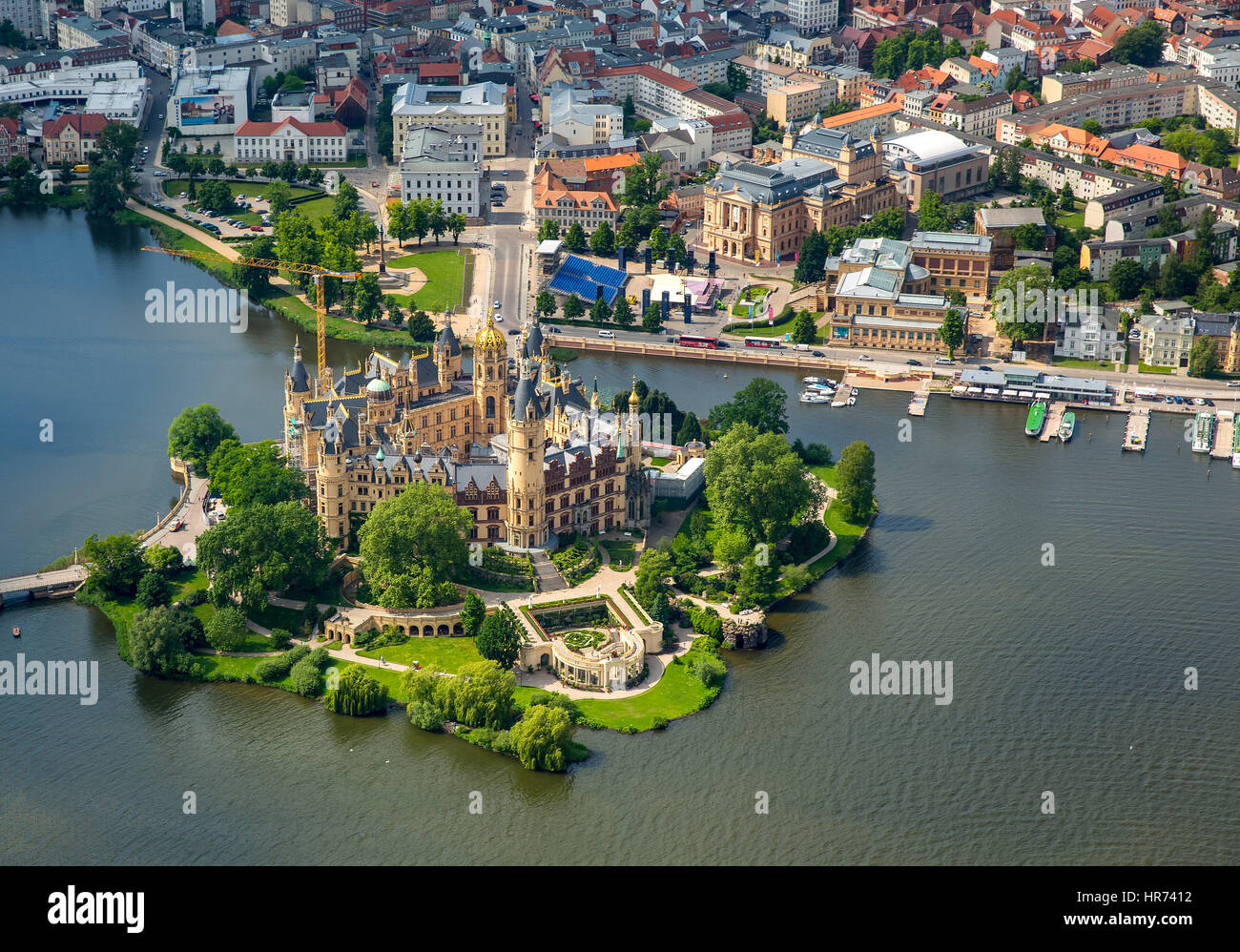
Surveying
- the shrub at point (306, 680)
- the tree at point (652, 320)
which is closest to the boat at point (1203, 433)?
the tree at point (652, 320)

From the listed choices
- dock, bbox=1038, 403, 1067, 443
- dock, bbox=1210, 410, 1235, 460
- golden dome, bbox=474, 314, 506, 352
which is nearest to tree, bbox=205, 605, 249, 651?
golden dome, bbox=474, 314, 506, 352

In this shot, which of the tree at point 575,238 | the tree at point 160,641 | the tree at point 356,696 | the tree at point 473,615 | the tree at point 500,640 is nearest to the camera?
the tree at point 356,696

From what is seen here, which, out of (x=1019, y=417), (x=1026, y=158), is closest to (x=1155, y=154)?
(x=1026, y=158)

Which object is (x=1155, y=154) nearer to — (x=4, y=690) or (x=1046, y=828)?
(x=1046, y=828)

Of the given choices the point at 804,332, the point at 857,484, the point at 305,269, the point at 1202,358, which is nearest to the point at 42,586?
the point at 857,484

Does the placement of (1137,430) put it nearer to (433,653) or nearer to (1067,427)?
(1067,427)

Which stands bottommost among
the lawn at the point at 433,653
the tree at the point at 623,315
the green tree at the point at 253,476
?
the lawn at the point at 433,653

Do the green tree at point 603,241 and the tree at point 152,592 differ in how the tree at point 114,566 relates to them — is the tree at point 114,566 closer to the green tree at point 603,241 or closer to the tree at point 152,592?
the tree at point 152,592
